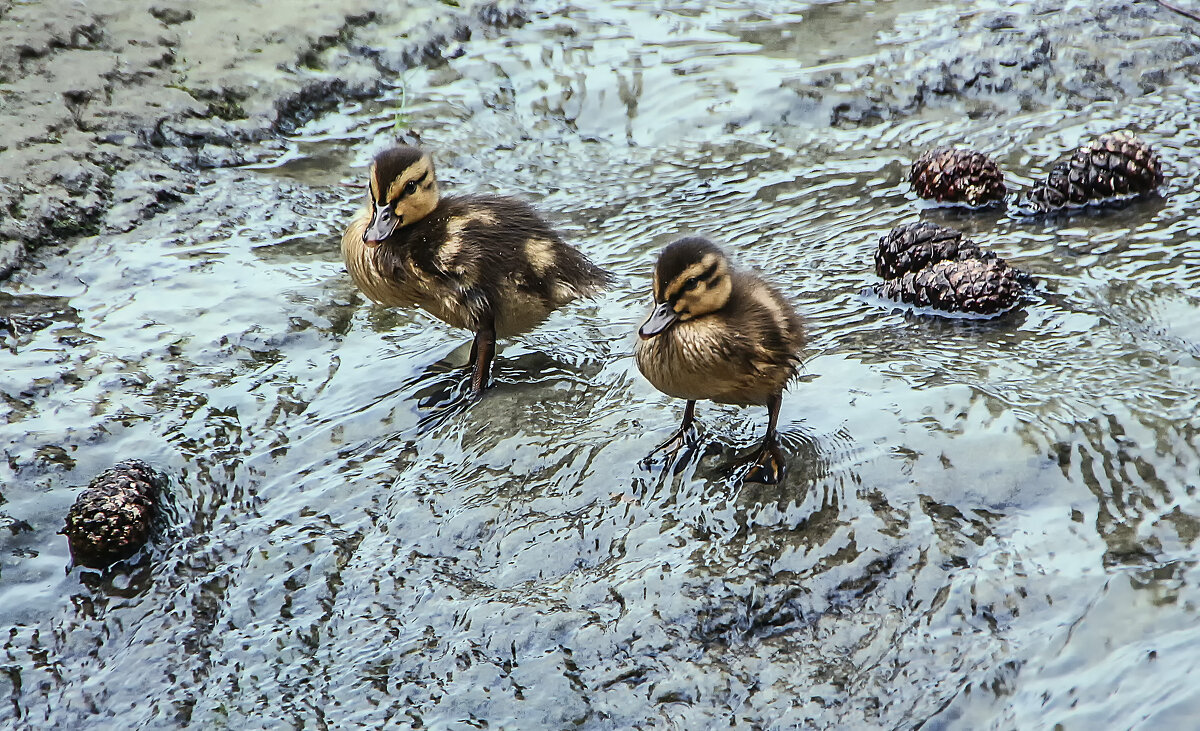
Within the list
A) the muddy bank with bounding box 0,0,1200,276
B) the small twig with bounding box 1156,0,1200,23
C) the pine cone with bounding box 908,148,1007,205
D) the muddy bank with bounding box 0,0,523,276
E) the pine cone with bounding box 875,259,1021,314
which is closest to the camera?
the pine cone with bounding box 875,259,1021,314

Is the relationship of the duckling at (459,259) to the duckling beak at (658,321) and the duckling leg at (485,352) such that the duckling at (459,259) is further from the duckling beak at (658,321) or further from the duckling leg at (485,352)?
the duckling beak at (658,321)

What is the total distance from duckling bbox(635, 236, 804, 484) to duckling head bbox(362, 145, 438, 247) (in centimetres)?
131

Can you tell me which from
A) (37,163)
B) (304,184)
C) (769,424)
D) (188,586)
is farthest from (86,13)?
(769,424)

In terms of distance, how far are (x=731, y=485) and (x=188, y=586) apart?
174 centimetres

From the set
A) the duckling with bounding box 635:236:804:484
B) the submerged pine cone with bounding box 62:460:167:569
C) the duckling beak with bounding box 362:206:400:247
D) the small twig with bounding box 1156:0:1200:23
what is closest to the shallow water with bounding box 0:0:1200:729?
the submerged pine cone with bounding box 62:460:167:569

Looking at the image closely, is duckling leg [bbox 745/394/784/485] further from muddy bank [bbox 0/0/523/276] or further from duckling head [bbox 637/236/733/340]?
muddy bank [bbox 0/0/523/276]

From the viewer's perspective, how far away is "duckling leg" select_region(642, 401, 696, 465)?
3.43m

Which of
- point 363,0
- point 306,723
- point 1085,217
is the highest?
point 363,0

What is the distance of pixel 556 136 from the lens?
5.83m

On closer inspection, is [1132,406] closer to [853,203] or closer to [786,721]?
[786,721]

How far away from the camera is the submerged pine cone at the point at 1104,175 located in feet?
14.9

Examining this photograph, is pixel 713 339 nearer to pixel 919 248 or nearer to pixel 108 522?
pixel 919 248

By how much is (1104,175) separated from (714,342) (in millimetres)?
2441

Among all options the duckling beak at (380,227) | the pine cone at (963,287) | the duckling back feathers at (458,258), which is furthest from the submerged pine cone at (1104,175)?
the duckling beak at (380,227)
